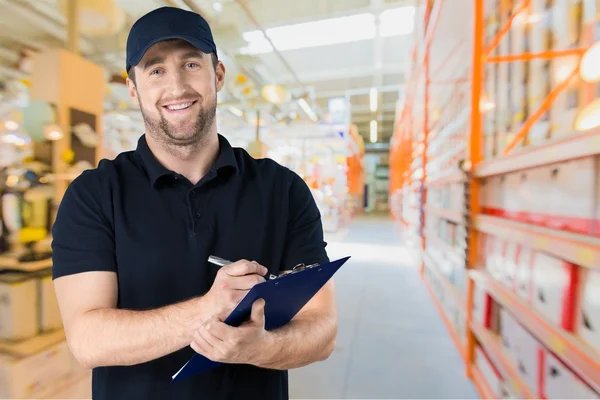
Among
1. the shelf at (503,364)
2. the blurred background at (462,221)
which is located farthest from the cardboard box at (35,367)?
the shelf at (503,364)

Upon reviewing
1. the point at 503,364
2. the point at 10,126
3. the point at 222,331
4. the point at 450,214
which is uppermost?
the point at 10,126

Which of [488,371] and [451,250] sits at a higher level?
[451,250]

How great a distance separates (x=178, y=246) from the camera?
3.32 feet

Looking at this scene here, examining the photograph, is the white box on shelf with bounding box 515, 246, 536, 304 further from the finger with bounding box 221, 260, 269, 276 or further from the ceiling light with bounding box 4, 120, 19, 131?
the ceiling light with bounding box 4, 120, 19, 131

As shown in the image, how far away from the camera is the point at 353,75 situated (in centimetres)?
1049

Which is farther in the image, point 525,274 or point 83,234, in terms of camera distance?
point 525,274

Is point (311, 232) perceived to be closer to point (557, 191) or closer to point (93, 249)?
point (93, 249)

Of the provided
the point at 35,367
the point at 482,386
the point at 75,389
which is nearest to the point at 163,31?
the point at 35,367

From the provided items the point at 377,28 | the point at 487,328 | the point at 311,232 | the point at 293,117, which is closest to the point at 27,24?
the point at 293,117

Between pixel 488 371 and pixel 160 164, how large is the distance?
230cm

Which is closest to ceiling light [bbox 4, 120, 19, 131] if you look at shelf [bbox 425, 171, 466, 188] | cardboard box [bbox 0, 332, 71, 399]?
cardboard box [bbox 0, 332, 71, 399]

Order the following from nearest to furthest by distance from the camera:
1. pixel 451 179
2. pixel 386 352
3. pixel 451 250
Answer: pixel 386 352
pixel 451 179
pixel 451 250

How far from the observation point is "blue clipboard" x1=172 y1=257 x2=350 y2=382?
0.71 meters

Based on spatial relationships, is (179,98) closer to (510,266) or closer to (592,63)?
(592,63)
